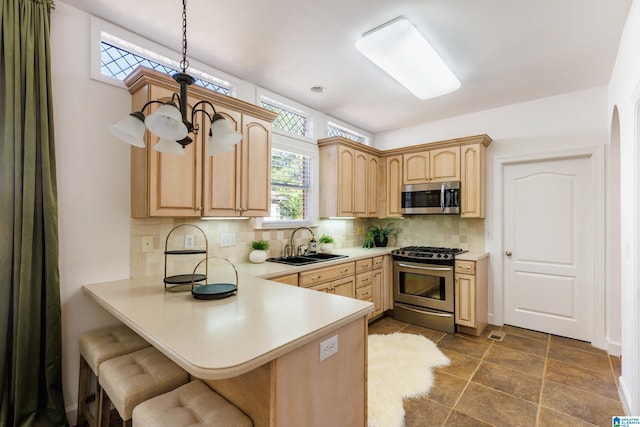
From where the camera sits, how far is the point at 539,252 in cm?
367

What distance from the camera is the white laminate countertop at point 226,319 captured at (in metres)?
1.06

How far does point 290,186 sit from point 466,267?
2.27 m

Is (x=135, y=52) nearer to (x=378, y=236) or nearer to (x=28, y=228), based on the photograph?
(x=28, y=228)

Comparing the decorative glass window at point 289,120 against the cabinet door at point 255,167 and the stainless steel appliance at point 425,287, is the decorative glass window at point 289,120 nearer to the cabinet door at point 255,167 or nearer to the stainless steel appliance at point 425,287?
the cabinet door at point 255,167

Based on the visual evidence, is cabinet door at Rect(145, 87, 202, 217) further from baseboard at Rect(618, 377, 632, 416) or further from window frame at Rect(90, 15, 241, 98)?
baseboard at Rect(618, 377, 632, 416)

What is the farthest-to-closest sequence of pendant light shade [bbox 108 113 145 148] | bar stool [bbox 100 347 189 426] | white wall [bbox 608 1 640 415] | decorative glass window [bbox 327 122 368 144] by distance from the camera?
decorative glass window [bbox 327 122 368 144], white wall [bbox 608 1 640 415], bar stool [bbox 100 347 189 426], pendant light shade [bbox 108 113 145 148]

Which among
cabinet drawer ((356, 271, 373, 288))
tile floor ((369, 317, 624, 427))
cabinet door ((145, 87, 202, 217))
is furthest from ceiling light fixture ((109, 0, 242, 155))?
cabinet drawer ((356, 271, 373, 288))

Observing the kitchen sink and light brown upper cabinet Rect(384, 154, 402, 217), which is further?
light brown upper cabinet Rect(384, 154, 402, 217)

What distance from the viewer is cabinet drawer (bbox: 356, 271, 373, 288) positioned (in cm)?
359

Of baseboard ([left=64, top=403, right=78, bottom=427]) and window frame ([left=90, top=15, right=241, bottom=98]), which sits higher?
window frame ([left=90, top=15, right=241, bottom=98])

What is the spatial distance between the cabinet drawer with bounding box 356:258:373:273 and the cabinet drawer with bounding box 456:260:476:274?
1.01m

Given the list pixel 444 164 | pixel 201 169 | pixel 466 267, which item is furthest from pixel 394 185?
pixel 201 169

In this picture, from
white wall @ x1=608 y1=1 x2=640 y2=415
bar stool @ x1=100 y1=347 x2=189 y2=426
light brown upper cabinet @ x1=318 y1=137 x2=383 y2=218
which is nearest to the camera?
bar stool @ x1=100 y1=347 x2=189 y2=426

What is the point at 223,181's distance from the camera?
2.55 metres
